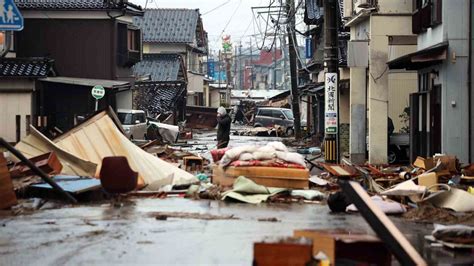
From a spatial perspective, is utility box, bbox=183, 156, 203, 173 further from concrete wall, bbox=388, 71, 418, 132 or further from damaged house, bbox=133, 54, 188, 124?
damaged house, bbox=133, 54, 188, 124

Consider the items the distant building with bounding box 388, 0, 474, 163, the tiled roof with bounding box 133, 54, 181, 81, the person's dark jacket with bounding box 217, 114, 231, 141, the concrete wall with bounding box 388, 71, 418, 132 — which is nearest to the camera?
the distant building with bounding box 388, 0, 474, 163

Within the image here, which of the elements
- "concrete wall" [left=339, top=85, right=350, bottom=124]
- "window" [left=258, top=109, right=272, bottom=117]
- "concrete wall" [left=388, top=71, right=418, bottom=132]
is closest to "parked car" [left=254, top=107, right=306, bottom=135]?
"window" [left=258, top=109, right=272, bottom=117]

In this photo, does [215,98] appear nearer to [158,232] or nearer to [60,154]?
[60,154]

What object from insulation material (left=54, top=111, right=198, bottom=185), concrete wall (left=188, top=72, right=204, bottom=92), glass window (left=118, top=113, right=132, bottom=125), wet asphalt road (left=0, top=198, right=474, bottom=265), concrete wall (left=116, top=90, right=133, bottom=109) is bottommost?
wet asphalt road (left=0, top=198, right=474, bottom=265)

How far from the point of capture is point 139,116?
1603 inches

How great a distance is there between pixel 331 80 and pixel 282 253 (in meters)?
17.8

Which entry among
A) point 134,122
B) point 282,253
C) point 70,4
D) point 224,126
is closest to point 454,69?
point 224,126

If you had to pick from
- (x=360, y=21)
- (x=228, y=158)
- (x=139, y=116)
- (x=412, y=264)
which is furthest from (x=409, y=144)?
(x=412, y=264)

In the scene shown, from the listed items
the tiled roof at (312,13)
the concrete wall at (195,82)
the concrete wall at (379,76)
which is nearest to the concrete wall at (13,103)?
the concrete wall at (379,76)

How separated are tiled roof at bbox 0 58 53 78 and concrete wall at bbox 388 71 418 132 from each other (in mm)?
15139

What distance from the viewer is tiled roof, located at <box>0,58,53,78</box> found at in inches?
1240

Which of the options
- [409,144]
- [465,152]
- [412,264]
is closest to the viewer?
[412,264]

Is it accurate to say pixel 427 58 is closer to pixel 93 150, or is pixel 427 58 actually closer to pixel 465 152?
pixel 465 152

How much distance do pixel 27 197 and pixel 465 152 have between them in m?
12.0
